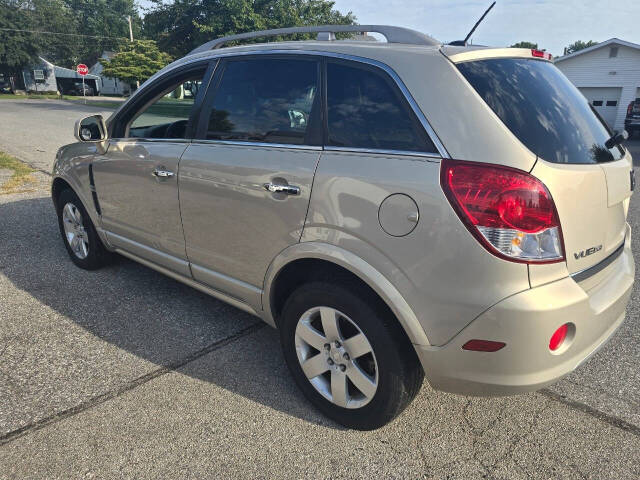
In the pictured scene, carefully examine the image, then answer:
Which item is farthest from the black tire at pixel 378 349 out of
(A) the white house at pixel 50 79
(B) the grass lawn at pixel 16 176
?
(A) the white house at pixel 50 79

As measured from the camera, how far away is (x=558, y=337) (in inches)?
72.5

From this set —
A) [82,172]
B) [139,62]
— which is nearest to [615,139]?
[82,172]

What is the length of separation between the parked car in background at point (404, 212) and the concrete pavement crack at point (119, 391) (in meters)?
0.44

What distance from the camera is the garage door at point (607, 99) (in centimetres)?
2523

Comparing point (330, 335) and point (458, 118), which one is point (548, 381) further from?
point (458, 118)

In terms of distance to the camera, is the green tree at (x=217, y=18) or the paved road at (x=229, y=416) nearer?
the paved road at (x=229, y=416)

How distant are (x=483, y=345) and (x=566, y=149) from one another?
0.91 meters

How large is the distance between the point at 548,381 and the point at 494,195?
798 mm

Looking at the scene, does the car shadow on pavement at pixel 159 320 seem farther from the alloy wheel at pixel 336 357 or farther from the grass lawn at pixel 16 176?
the grass lawn at pixel 16 176

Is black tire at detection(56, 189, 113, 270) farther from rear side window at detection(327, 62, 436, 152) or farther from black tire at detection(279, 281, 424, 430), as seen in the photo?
rear side window at detection(327, 62, 436, 152)

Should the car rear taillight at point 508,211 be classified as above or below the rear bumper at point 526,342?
above

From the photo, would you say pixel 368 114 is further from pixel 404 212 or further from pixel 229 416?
pixel 229 416

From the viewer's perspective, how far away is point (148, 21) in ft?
95.5

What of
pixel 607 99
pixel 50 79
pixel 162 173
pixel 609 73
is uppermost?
pixel 50 79
